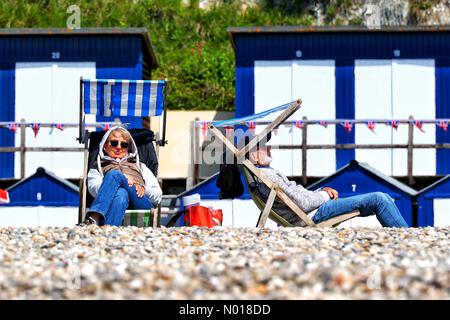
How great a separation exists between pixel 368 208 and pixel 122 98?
3727 mm

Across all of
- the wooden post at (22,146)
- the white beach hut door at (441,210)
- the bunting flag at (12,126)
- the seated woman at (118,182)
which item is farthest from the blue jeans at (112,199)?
the bunting flag at (12,126)

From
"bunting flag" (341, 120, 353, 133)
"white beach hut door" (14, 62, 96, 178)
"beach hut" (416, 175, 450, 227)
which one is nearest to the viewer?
"beach hut" (416, 175, 450, 227)

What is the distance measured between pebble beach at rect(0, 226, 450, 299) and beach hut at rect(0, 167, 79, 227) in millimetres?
8797

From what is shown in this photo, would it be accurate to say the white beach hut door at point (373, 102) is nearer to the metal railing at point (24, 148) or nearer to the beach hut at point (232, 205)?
the beach hut at point (232, 205)

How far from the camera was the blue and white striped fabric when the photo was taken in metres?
12.1

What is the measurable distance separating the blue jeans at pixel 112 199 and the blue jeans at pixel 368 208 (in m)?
1.57

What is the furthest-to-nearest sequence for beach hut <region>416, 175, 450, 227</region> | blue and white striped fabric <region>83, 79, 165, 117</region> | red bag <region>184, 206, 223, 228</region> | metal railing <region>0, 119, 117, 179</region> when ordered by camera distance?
1. metal railing <region>0, 119, 117, 179</region>
2. beach hut <region>416, 175, 450, 227</region>
3. blue and white striped fabric <region>83, 79, 165, 117</region>
4. red bag <region>184, 206, 223, 228</region>

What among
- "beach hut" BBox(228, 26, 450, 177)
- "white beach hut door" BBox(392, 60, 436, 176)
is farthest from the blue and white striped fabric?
"white beach hut door" BBox(392, 60, 436, 176)

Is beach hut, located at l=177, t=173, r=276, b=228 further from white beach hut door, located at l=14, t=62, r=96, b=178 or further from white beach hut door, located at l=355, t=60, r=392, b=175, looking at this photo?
white beach hut door, located at l=14, t=62, r=96, b=178

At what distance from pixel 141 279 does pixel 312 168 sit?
41.7 feet

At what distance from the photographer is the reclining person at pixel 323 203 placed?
30.9ft

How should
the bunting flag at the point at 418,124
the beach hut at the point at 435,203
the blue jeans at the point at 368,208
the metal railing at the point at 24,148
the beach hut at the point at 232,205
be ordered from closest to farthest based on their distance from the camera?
1. the blue jeans at the point at 368,208
2. the beach hut at the point at 435,203
3. the beach hut at the point at 232,205
4. the metal railing at the point at 24,148
5. the bunting flag at the point at 418,124

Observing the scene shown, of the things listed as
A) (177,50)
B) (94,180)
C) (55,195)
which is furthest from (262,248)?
(177,50)

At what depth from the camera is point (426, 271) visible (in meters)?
5.32
